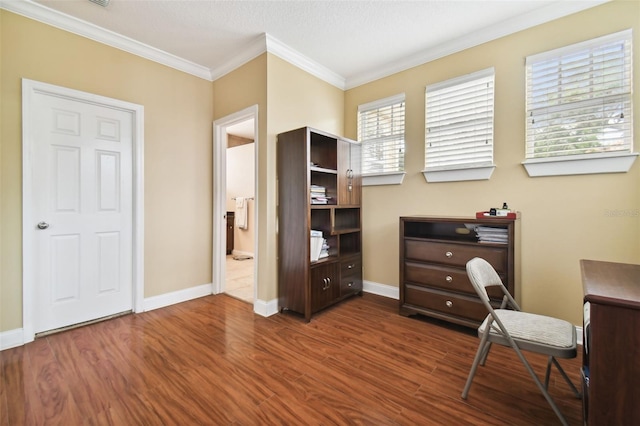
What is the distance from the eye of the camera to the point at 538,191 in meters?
2.51

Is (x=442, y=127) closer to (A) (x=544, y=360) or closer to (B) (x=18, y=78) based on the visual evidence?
(A) (x=544, y=360)

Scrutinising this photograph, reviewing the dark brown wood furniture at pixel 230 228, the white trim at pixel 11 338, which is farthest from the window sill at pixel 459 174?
the dark brown wood furniture at pixel 230 228

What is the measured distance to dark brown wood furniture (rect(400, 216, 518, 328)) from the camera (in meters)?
2.36

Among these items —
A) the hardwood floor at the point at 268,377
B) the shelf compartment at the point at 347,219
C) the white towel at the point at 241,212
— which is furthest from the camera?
the white towel at the point at 241,212

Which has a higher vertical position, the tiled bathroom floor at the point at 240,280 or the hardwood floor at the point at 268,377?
the tiled bathroom floor at the point at 240,280

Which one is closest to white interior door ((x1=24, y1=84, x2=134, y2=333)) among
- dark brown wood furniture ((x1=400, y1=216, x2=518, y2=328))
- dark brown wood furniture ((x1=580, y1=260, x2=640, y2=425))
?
dark brown wood furniture ((x1=400, y1=216, x2=518, y2=328))

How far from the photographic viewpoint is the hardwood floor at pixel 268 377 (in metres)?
1.57

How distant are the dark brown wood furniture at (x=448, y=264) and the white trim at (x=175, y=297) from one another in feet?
8.02

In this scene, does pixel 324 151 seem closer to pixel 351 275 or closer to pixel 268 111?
pixel 268 111

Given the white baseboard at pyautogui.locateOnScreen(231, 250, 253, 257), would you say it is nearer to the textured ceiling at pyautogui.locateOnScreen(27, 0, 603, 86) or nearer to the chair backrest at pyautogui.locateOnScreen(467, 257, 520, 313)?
the textured ceiling at pyautogui.locateOnScreen(27, 0, 603, 86)

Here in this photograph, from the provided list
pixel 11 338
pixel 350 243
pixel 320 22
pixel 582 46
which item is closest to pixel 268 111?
pixel 320 22

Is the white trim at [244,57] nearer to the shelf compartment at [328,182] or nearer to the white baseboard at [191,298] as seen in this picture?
the shelf compartment at [328,182]

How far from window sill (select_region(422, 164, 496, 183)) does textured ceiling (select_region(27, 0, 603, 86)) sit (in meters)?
1.29

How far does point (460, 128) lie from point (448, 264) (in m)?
1.44
